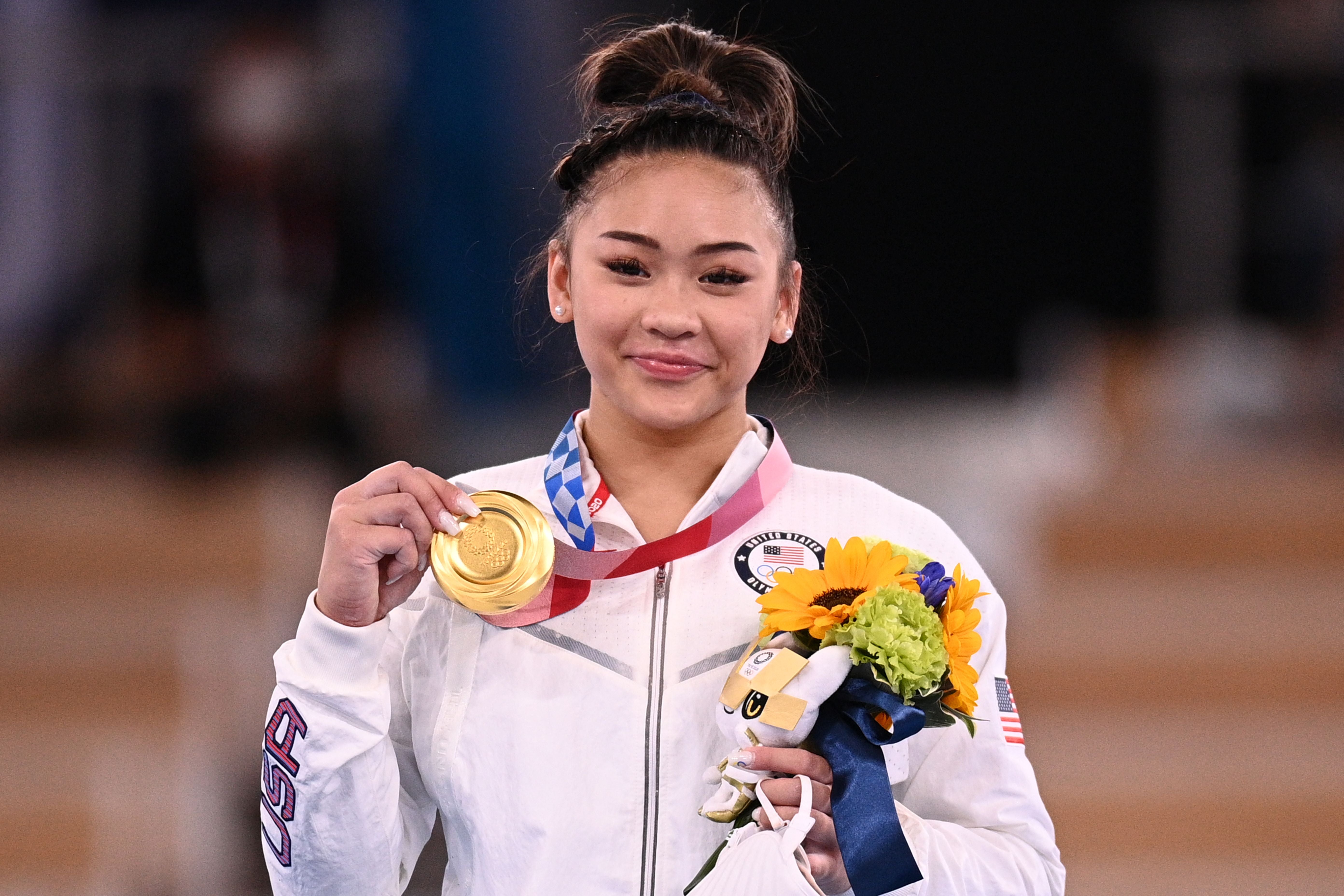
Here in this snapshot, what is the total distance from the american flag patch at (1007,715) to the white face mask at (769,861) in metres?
0.32

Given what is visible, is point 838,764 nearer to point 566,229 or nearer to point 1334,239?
point 566,229

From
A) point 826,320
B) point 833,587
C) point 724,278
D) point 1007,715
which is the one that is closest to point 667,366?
point 724,278

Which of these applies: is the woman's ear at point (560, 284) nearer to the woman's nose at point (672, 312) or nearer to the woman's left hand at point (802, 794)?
the woman's nose at point (672, 312)

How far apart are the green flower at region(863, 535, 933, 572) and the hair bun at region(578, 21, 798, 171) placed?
0.53 meters

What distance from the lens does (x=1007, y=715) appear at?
177 cm

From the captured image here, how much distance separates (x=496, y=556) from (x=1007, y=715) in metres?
0.60

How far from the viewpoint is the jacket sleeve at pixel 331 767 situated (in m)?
1.66

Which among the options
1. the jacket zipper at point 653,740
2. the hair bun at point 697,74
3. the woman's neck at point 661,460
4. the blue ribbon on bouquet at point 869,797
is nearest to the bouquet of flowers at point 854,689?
the blue ribbon on bouquet at point 869,797

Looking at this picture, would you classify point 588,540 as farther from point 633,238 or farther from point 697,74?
point 697,74

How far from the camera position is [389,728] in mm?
1802

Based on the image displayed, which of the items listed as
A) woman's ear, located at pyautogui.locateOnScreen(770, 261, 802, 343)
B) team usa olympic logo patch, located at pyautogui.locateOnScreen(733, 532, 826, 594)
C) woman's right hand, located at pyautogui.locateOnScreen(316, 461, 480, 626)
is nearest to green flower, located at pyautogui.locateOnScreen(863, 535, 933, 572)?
team usa olympic logo patch, located at pyautogui.locateOnScreen(733, 532, 826, 594)

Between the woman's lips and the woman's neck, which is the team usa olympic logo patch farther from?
the woman's lips

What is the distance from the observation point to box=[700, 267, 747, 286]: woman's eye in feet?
5.82

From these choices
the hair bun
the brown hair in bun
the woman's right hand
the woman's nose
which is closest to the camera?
the woman's right hand
